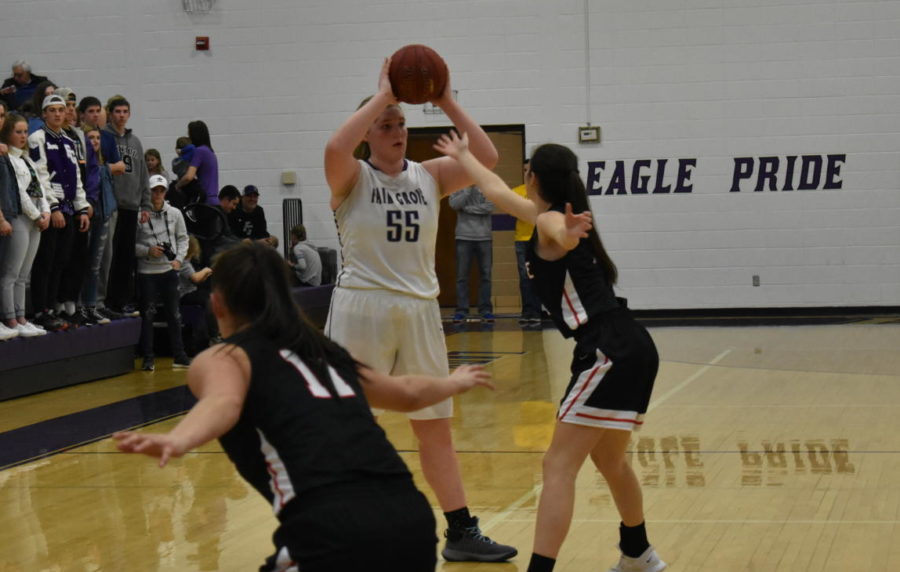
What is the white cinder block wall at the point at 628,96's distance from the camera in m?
13.9

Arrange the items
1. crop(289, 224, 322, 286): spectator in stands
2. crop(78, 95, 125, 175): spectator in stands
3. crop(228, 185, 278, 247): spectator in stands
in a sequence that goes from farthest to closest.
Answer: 1. crop(228, 185, 278, 247): spectator in stands
2. crop(289, 224, 322, 286): spectator in stands
3. crop(78, 95, 125, 175): spectator in stands

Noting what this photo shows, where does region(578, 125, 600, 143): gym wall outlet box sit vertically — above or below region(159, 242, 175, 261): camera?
above

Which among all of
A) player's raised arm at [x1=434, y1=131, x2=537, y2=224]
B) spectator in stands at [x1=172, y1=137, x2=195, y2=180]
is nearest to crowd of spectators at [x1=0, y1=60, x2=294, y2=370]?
spectator in stands at [x1=172, y1=137, x2=195, y2=180]

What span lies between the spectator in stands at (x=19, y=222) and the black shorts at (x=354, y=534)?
22.0 feet

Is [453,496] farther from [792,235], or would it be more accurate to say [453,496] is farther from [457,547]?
[792,235]

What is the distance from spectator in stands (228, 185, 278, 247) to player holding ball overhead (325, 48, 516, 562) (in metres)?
9.08

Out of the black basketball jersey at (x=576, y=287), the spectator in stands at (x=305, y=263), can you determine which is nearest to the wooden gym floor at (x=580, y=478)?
the black basketball jersey at (x=576, y=287)

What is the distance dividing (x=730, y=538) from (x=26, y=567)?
252cm

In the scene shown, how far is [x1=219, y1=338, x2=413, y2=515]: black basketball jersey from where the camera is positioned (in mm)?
2377

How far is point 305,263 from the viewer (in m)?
13.2

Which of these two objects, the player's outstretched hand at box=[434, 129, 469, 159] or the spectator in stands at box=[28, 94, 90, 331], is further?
the spectator in stands at box=[28, 94, 90, 331]

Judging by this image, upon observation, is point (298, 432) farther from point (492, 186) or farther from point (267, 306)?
point (492, 186)

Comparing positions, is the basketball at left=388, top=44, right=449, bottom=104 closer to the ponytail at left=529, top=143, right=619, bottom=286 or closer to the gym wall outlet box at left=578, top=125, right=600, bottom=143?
the ponytail at left=529, top=143, right=619, bottom=286

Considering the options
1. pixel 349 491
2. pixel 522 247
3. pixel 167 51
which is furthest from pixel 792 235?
pixel 349 491
